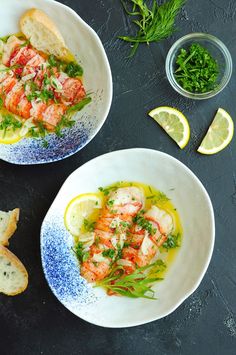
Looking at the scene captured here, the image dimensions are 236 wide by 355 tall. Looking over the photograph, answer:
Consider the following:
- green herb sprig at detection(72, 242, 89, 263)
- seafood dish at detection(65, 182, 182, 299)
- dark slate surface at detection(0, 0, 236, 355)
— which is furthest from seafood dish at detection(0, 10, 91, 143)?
green herb sprig at detection(72, 242, 89, 263)

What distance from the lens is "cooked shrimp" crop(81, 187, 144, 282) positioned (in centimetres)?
283

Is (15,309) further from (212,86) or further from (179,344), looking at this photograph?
(212,86)

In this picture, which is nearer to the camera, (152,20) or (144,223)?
(144,223)

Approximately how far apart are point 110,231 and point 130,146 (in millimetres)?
498

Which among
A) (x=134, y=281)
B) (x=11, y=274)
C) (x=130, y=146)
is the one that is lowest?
(x=11, y=274)

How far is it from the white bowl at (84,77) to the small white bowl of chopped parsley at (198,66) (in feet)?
1.33

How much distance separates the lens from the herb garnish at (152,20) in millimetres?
2932

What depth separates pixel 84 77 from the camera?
9.67ft

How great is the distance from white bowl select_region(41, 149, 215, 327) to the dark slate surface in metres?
0.18

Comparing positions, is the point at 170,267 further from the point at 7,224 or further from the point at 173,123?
the point at 7,224

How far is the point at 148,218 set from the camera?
2846 millimetres

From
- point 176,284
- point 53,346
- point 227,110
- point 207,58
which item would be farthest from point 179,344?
point 207,58

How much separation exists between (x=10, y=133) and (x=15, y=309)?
0.99m

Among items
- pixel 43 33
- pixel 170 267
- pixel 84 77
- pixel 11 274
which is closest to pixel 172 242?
pixel 170 267
